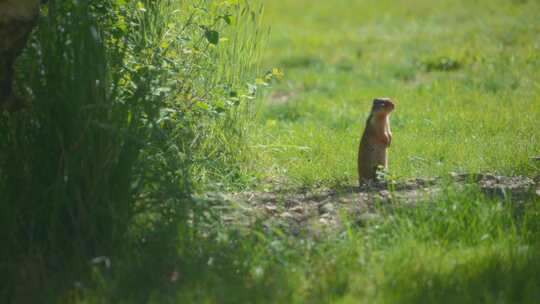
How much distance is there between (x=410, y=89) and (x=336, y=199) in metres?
4.14

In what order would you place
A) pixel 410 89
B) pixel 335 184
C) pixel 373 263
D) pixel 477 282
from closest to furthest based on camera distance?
pixel 477 282
pixel 373 263
pixel 335 184
pixel 410 89

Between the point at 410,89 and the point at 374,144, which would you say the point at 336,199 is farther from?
the point at 410,89

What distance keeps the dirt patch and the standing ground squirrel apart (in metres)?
0.15

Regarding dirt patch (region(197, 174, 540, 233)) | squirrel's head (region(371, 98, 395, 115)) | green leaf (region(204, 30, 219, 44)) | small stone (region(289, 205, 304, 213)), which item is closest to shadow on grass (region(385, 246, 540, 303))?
dirt patch (region(197, 174, 540, 233))

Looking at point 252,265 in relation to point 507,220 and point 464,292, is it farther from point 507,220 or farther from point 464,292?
point 507,220

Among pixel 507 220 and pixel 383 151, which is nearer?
pixel 507 220

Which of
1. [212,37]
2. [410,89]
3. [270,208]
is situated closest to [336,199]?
[270,208]

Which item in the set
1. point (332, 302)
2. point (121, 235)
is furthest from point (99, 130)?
point (332, 302)

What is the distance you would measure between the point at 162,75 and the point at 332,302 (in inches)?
73.9

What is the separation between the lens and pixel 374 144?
5598 mm

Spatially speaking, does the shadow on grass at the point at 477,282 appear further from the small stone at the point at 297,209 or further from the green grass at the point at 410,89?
the green grass at the point at 410,89

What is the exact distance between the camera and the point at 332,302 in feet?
12.7

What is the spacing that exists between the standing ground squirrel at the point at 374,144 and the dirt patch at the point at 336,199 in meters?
0.15

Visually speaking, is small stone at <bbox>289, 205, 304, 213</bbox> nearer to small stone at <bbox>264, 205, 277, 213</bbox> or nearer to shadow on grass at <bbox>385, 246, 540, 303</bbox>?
small stone at <bbox>264, 205, 277, 213</bbox>
